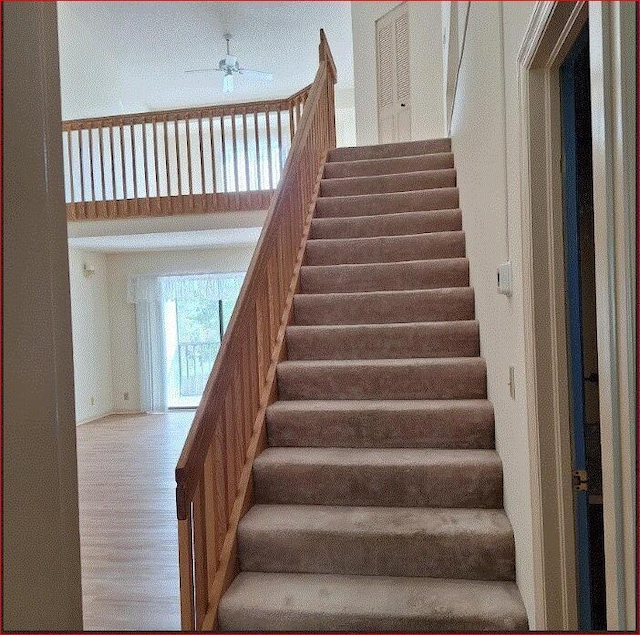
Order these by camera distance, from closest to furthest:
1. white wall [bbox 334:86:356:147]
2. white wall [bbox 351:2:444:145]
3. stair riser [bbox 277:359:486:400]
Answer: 1. stair riser [bbox 277:359:486:400]
2. white wall [bbox 351:2:444:145]
3. white wall [bbox 334:86:356:147]

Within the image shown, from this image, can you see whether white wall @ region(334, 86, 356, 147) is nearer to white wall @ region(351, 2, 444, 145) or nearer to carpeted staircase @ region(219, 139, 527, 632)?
white wall @ region(351, 2, 444, 145)

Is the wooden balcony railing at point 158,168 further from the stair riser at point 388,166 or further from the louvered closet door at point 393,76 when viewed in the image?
the louvered closet door at point 393,76

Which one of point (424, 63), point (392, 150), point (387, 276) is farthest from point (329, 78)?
point (387, 276)

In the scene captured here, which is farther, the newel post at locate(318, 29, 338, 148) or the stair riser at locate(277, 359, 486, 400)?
the newel post at locate(318, 29, 338, 148)

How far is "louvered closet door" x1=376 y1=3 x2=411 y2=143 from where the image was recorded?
6.90 m

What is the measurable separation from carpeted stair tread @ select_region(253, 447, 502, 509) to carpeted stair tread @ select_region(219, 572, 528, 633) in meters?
0.36

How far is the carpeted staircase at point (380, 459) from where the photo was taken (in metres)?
2.05

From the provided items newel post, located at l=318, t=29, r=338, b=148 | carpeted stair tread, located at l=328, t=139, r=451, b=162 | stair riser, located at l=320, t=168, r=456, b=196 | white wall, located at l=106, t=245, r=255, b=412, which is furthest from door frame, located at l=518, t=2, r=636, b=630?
white wall, located at l=106, t=245, r=255, b=412

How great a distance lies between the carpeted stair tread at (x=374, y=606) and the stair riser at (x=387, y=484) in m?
0.35

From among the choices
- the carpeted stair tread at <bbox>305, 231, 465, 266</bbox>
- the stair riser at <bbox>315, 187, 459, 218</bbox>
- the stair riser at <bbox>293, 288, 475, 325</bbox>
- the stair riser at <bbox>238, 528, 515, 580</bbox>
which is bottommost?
the stair riser at <bbox>238, 528, 515, 580</bbox>

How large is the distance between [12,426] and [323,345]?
8.83ft

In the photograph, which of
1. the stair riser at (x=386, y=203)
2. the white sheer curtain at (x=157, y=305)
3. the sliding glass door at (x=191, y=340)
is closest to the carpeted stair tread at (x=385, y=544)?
the stair riser at (x=386, y=203)

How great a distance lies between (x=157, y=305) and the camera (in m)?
8.39

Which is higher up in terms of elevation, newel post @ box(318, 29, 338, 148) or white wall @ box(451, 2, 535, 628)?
newel post @ box(318, 29, 338, 148)
